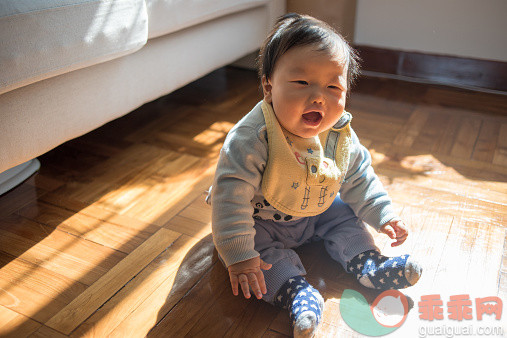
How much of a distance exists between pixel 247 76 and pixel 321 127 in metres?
1.07

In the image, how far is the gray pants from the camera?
28.7 inches

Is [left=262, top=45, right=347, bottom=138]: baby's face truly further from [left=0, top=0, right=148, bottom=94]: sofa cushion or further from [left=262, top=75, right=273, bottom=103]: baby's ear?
[left=0, top=0, right=148, bottom=94]: sofa cushion

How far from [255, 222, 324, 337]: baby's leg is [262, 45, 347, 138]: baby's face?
20 centimetres

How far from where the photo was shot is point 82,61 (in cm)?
91

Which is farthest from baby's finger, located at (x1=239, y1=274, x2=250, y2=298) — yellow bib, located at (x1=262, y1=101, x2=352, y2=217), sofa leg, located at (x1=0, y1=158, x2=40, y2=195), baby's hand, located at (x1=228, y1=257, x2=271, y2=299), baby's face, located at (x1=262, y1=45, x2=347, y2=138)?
sofa leg, located at (x1=0, y1=158, x2=40, y2=195)

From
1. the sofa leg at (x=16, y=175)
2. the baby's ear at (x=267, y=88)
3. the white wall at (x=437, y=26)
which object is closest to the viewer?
the baby's ear at (x=267, y=88)

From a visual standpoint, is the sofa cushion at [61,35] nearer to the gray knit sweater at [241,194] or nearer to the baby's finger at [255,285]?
the gray knit sweater at [241,194]

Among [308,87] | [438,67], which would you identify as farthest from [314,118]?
[438,67]

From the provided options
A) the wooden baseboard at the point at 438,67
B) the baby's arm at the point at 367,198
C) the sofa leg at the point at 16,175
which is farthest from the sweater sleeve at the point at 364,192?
the wooden baseboard at the point at 438,67

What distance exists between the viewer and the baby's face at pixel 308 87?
26.3 inches

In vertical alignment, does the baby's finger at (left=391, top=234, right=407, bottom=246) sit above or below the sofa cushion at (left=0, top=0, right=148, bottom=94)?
below

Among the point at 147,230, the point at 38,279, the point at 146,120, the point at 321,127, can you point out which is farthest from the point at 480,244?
the point at 146,120

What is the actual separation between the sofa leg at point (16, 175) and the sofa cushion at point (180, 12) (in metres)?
0.40

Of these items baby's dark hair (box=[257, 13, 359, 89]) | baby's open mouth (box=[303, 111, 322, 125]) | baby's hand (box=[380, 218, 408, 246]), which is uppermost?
baby's dark hair (box=[257, 13, 359, 89])
